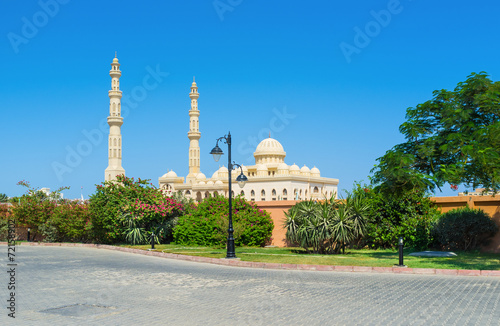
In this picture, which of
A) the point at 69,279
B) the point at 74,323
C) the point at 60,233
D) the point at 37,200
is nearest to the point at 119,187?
the point at 60,233

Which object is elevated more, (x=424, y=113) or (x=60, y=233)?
(x=424, y=113)

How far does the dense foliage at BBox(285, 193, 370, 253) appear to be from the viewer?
62.6 feet

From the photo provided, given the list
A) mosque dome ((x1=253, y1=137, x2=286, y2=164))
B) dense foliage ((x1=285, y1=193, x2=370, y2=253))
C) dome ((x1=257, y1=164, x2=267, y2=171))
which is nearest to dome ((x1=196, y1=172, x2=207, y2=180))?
dome ((x1=257, y1=164, x2=267, y2=171))

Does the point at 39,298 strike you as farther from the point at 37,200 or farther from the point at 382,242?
the point at 37,200

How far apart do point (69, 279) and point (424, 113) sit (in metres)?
13.6

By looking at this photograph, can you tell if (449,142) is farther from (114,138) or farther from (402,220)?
(114,138)

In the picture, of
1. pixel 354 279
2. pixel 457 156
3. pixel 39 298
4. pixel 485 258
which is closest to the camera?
pixel 39 298

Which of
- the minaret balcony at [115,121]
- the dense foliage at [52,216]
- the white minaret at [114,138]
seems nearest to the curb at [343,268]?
the dense foliage at [52,216]

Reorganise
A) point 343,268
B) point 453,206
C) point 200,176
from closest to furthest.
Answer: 1. point 343,268
2. point 453,206
3. point 200,176

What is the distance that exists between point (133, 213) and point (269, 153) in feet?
208

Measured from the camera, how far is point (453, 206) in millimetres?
20953

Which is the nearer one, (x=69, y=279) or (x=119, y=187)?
(x=69, y=279)

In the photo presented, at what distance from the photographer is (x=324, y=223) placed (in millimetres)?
19203

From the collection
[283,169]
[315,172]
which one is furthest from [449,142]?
[315,172]
